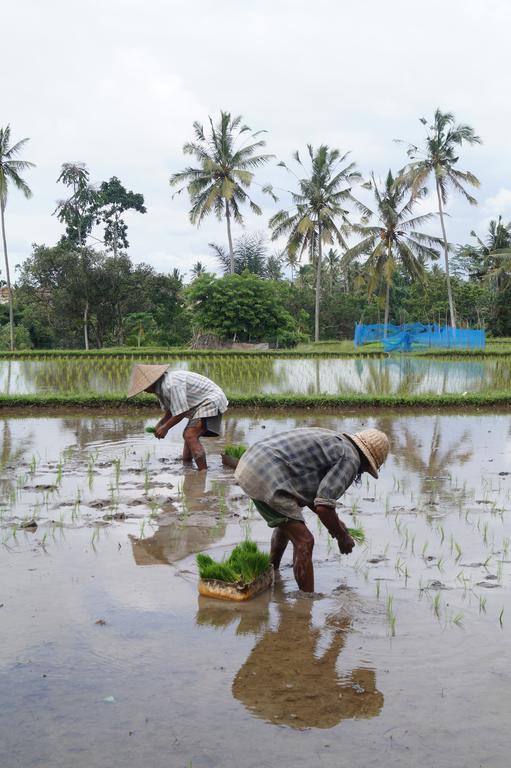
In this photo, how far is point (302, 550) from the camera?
403cm

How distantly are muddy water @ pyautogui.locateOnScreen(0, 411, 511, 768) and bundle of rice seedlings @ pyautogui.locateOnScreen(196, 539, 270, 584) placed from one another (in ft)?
0.50

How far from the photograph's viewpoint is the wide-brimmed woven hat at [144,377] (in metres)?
7.12

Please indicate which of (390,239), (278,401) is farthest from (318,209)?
(278,401)

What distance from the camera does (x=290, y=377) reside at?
680 inches

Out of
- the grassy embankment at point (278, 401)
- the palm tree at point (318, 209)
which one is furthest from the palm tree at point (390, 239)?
the grassy embankment at point (278, 401)

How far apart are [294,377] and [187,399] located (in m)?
9.99

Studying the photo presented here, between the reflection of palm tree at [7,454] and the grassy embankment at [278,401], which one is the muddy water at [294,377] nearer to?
the grassy embankment at [278,401]

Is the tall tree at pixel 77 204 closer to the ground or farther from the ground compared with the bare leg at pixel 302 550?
farther from the ground

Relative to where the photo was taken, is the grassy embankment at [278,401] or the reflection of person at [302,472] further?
the grassy embankment at [278,401]

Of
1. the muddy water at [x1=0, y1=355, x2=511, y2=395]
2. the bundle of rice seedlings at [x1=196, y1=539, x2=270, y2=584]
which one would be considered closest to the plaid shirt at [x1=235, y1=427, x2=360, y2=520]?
the bundle of rice seedlings at [x1=196, y1=539, x2=270, y2=584]

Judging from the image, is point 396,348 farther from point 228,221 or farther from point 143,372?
point 143,372

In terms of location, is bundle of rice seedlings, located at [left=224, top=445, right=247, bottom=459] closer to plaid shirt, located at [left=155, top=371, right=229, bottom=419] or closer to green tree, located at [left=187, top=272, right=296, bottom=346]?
plaid shirt, located at [left=155, top=371, right=229, bottom=419]

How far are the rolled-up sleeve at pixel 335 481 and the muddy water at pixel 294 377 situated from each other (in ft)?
31.5

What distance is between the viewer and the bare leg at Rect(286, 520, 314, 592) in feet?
13.2
